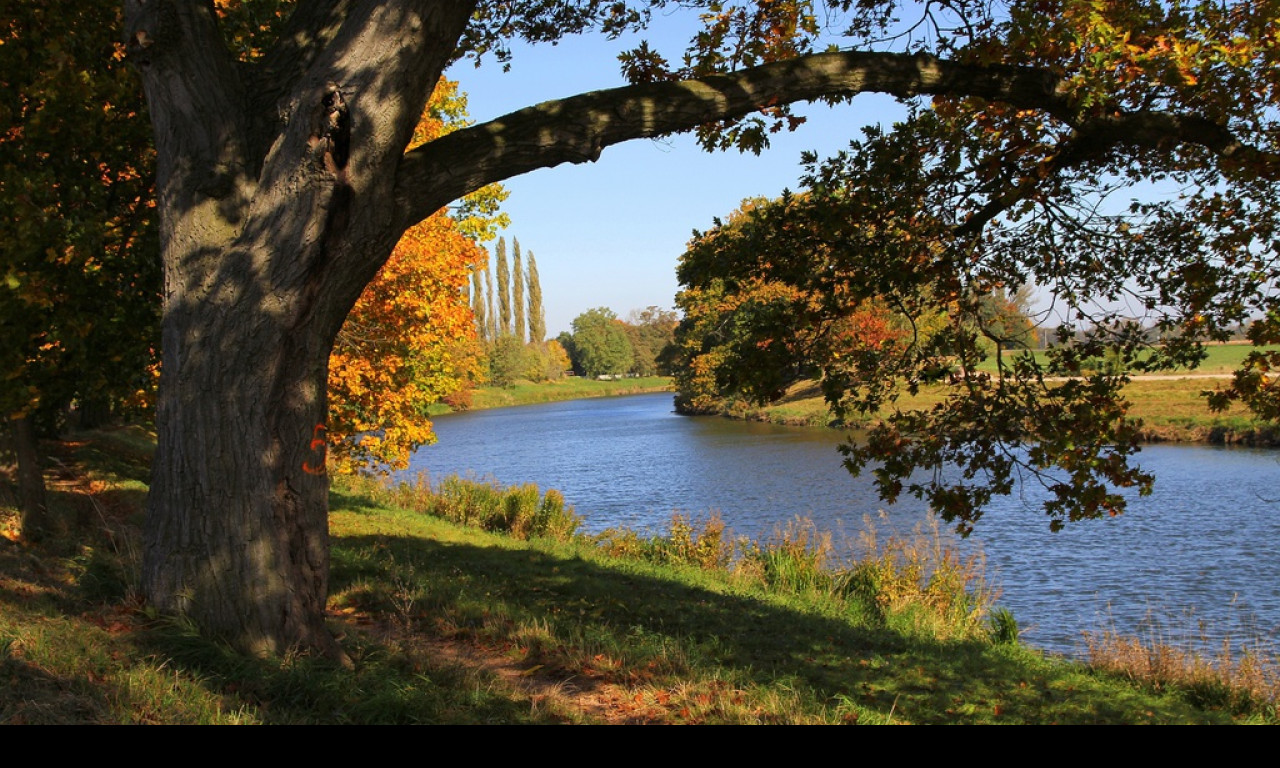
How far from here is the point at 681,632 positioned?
8914 mm

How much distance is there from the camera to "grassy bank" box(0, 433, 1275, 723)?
4.97 m

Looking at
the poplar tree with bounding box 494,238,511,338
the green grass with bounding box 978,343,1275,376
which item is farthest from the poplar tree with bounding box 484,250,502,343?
the green grass with bounding box 978,343,1275,376

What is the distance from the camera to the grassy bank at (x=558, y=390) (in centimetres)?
8694

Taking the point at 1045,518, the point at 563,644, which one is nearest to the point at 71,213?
the point at 563,644

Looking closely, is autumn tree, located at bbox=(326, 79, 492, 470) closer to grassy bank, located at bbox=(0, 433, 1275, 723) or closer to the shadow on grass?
grassy bank, located at bbox=(0, 433, 1275, 723)

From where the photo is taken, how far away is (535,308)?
125 m

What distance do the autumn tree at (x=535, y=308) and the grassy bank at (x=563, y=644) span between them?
356 feet

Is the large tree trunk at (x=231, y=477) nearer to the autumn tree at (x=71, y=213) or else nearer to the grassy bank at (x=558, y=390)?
the autumn tree at (x=71, y=213)

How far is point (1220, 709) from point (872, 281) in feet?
16.1

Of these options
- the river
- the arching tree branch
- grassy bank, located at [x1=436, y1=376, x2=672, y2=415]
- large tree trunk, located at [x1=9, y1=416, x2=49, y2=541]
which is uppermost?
the arching tree branch

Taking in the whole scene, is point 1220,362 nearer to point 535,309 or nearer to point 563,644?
point 563,644

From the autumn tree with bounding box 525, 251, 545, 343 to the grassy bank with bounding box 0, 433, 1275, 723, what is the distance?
109 meters

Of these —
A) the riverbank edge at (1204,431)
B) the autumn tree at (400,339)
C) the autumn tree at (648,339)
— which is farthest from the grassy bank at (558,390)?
the autumn tree at (400,339)

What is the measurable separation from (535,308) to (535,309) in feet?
1.54
